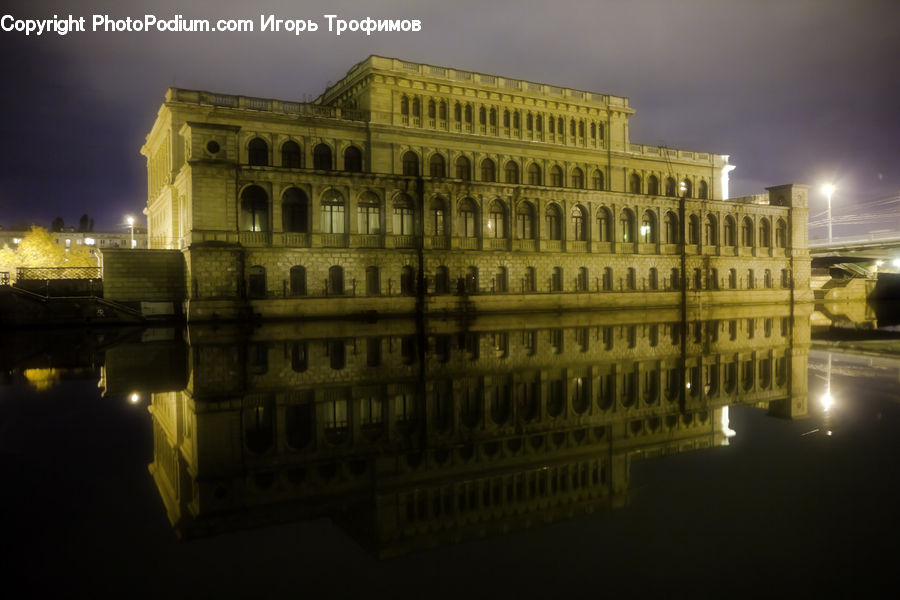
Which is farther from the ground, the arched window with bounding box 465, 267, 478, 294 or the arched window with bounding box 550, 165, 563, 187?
the arched window with bounding box 550, 165, 563, 187

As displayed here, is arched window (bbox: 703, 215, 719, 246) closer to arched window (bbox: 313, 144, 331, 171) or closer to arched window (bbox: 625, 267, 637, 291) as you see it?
arched window (bbox: 625, 267, 637, 291)

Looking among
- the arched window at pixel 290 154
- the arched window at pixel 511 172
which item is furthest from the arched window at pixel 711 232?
the arched window at pixel 290 154

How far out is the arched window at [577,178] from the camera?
206 feet

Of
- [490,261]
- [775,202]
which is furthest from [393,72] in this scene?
[775,202]

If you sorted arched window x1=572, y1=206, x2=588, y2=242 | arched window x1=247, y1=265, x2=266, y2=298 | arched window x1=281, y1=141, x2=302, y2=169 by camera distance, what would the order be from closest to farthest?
1. arched window x1=247, y1=265, x2=266, y2=298
2. arched window x1=281, y1=141, x2=302, y2=169
3. arched window x1=572, y1=206, x2=588, y2=242

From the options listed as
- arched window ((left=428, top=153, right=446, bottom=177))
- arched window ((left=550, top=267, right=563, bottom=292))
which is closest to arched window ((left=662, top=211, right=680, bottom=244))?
arched window ((left=550, top=267, right=563, bottom=292))

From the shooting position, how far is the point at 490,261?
4981cm

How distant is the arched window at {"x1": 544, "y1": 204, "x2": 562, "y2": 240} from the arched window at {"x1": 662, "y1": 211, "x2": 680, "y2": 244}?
11.6 m

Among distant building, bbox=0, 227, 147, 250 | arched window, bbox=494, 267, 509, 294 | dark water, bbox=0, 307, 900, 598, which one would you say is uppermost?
distant building, bbox=0, 227, 147, 250

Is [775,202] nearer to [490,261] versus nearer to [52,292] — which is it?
[490,261]

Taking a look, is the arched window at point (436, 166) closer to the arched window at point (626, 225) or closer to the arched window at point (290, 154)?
the arched window at point (290, 154)

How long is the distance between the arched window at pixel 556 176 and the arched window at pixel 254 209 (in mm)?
29341

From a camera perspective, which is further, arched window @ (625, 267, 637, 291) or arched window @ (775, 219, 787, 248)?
arched window @ (775, 219, 787, 248)

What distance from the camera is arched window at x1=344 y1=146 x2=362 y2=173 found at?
5309 centimetres
